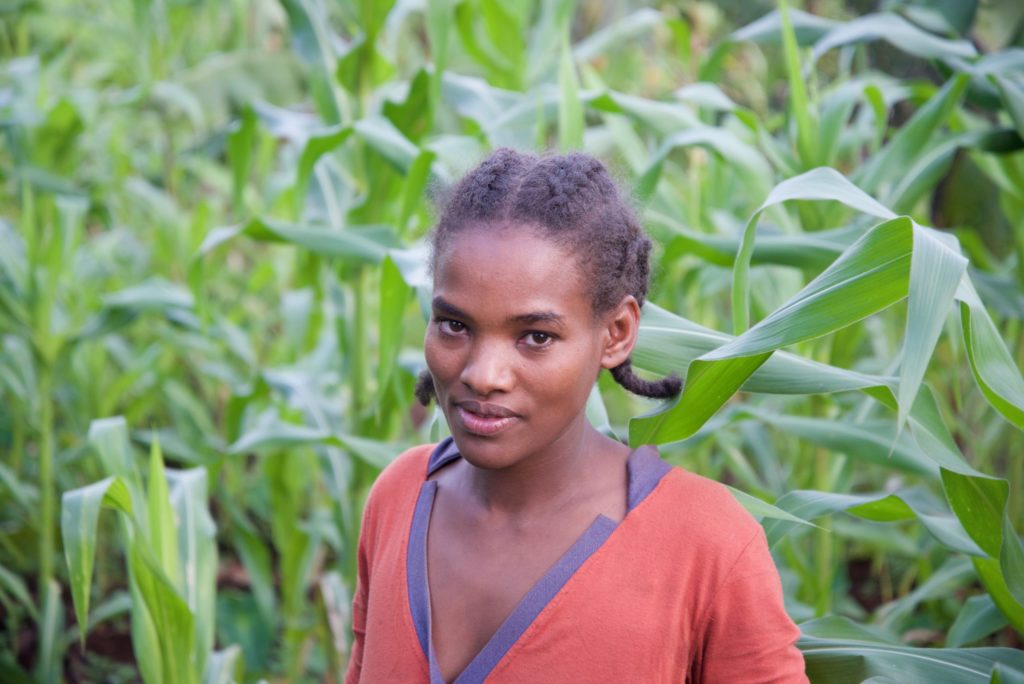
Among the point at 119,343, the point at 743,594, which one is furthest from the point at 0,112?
the point at 743,594

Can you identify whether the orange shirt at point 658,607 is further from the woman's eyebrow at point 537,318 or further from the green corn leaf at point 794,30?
the green corn leaf at point 794,30

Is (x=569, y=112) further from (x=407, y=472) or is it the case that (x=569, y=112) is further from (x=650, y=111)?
(x=407, y=472)

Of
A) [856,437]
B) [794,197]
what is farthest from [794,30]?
[794,197]

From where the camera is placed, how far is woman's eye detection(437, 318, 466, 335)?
37.2 inches

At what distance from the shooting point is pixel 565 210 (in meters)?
0.94

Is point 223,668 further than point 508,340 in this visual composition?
Yes

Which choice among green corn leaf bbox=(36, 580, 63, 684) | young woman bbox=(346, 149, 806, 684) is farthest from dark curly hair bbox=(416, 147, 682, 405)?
green corn leaf bbox=(36, 580, 63, 684)

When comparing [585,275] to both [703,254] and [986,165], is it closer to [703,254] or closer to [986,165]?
[703,254]

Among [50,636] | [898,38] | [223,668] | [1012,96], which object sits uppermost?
[898,38]

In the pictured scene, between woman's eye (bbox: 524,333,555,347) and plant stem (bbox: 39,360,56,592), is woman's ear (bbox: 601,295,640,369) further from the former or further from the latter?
plant stem (bbox: 39,360,56,592)

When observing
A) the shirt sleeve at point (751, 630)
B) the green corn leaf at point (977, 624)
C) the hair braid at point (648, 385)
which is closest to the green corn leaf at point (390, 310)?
the hair braid at point (648, 385)

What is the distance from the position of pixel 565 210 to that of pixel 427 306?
0.37 metres

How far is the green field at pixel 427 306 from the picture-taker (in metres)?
1.09

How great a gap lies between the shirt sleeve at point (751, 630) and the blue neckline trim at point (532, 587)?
4.5 inches
